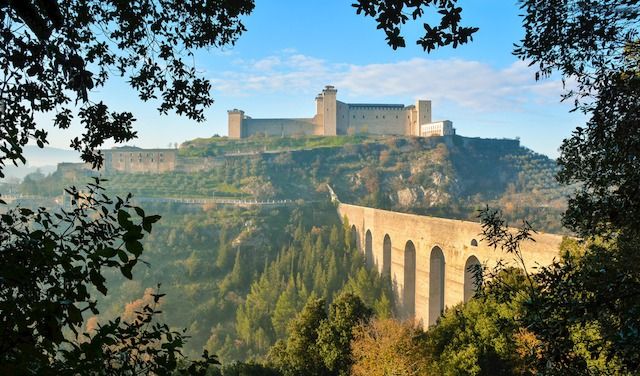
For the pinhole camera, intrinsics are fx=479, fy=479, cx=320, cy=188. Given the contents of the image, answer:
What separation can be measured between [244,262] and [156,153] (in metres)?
42.7

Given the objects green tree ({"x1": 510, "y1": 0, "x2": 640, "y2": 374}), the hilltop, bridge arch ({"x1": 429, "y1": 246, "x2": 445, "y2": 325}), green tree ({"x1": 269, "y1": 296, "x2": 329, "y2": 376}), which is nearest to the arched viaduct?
bridge arch ({"x1": 429, "y1": 246, "x2": 445, "y2": 325})

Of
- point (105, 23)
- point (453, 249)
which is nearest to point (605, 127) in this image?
point (105, 23)

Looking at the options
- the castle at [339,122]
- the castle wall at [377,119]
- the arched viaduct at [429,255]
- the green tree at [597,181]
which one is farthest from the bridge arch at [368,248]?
the castle wall at [377,119]

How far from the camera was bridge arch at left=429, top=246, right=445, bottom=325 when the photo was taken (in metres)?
25.7

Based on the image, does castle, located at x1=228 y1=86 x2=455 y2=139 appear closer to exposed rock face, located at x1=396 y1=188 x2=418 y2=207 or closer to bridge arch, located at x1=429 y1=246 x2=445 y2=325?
exposed rock face, located at x1=396 y1=188 x2=418 y2=207

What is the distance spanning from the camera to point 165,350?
7.68 feet

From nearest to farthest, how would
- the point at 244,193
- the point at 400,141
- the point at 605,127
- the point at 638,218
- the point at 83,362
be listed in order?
the point at 83,362
the point at 638,218
the point at 605,127
the point at 244,193
the point at 400,141

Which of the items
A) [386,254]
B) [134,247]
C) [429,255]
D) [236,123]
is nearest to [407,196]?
[386,254]

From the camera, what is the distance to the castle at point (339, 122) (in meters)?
83.6

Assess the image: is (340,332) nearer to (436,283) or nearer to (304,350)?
(304,350)

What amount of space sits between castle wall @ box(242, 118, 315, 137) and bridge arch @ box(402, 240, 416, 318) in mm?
57634

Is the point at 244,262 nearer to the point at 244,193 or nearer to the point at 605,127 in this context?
the point at 244,193

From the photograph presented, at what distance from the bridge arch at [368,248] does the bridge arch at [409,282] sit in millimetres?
7118

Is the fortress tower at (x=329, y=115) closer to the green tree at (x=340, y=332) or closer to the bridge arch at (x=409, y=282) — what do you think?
the bridge arch at (x=409, y=282)
